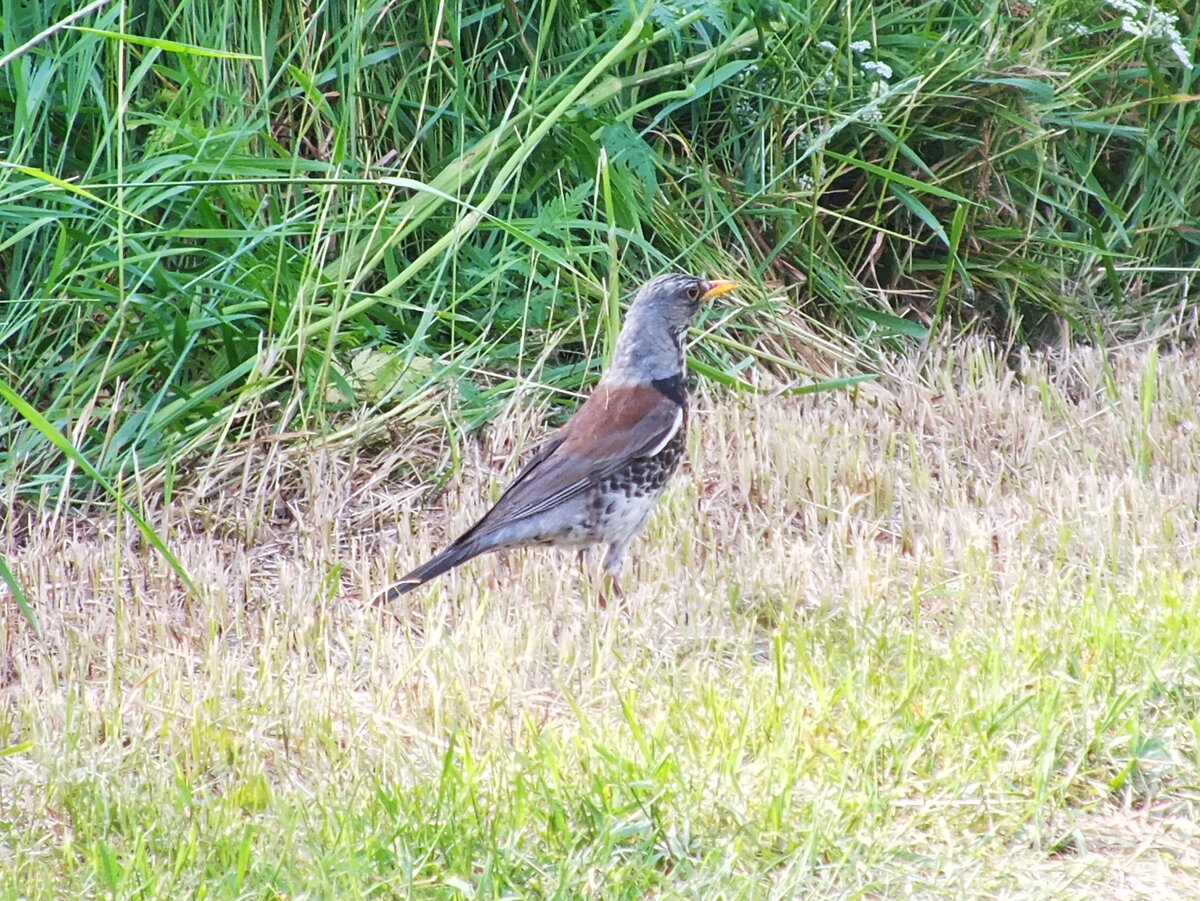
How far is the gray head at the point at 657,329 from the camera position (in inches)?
199

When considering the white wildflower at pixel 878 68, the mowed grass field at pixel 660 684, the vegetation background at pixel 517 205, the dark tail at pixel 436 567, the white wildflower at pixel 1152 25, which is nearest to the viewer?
the mowed grass field at pixel 660 684

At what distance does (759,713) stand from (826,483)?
6.26 feet

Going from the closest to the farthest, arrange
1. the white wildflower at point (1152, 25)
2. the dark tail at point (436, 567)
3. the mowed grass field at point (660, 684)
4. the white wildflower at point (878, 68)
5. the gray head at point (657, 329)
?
the mowed grass field at point (660, 684) < the dark tail at point (436, 567) < the gray head at point (657, 329) < the white wildflower at point (878, 68) < the white wildflower at point (1152, 25)

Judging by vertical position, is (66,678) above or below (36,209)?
below

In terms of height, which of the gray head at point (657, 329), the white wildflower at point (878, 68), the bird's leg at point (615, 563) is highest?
the white wildflower at point (878, 68)

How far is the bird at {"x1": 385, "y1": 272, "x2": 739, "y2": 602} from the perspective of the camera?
4699 millimetres

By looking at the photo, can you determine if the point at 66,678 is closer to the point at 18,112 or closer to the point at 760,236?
the point at 18,112

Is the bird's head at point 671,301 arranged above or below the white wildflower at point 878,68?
below

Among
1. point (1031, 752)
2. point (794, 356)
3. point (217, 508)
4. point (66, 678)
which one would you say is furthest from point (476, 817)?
point (794, 356)

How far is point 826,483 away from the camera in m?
5.34

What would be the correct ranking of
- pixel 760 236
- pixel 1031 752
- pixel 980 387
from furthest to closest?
pixel 760 236
pixel 980 387
pixel 1031 752

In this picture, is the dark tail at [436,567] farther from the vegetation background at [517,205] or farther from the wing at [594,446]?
the vegetation background at [517,205]

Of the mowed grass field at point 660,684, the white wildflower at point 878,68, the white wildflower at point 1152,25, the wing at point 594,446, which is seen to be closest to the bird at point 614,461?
the wing at point 594,446

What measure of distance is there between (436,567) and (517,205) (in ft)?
6.92
